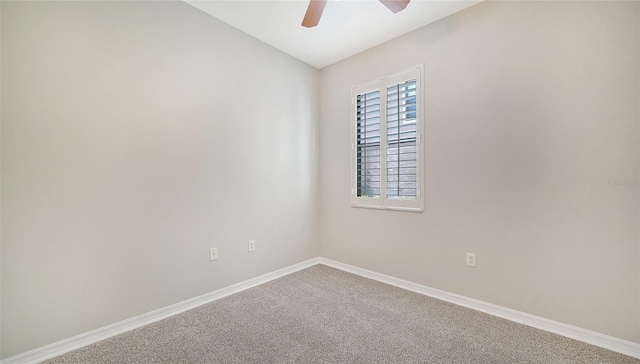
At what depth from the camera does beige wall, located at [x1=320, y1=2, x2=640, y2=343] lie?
5.34 feet

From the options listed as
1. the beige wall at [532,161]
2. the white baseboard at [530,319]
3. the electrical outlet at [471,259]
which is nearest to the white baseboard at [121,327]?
the white baseboard at [530,319]

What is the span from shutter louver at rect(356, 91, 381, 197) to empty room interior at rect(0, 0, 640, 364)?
28 millimetres

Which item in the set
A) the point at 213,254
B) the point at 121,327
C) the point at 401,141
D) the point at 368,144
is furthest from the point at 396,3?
the point at 121,327

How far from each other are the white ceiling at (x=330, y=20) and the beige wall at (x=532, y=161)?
190mm

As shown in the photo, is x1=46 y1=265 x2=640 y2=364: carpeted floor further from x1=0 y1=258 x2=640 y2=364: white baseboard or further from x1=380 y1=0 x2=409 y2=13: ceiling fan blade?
x1=380 y1=0 x2=409 y2=13: ceiling fan blade

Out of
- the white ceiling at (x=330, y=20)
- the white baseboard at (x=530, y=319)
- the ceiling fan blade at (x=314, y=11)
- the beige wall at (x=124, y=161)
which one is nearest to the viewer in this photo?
the beige wall at (x=124, y=161)

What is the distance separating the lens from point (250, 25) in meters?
2.45

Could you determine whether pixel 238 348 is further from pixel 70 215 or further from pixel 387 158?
pixel 387 158

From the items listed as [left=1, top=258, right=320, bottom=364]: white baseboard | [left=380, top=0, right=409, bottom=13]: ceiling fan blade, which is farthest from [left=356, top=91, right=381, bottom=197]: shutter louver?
[left=1, top=258, right=320, bottom=364]: white baseboard

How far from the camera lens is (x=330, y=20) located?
2342mm

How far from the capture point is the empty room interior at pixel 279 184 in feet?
5.12

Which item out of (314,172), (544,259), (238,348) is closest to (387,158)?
(314,172)

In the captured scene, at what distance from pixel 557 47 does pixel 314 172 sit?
249cm

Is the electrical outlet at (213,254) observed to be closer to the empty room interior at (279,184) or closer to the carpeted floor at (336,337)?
the empty room interior at (279,184)
